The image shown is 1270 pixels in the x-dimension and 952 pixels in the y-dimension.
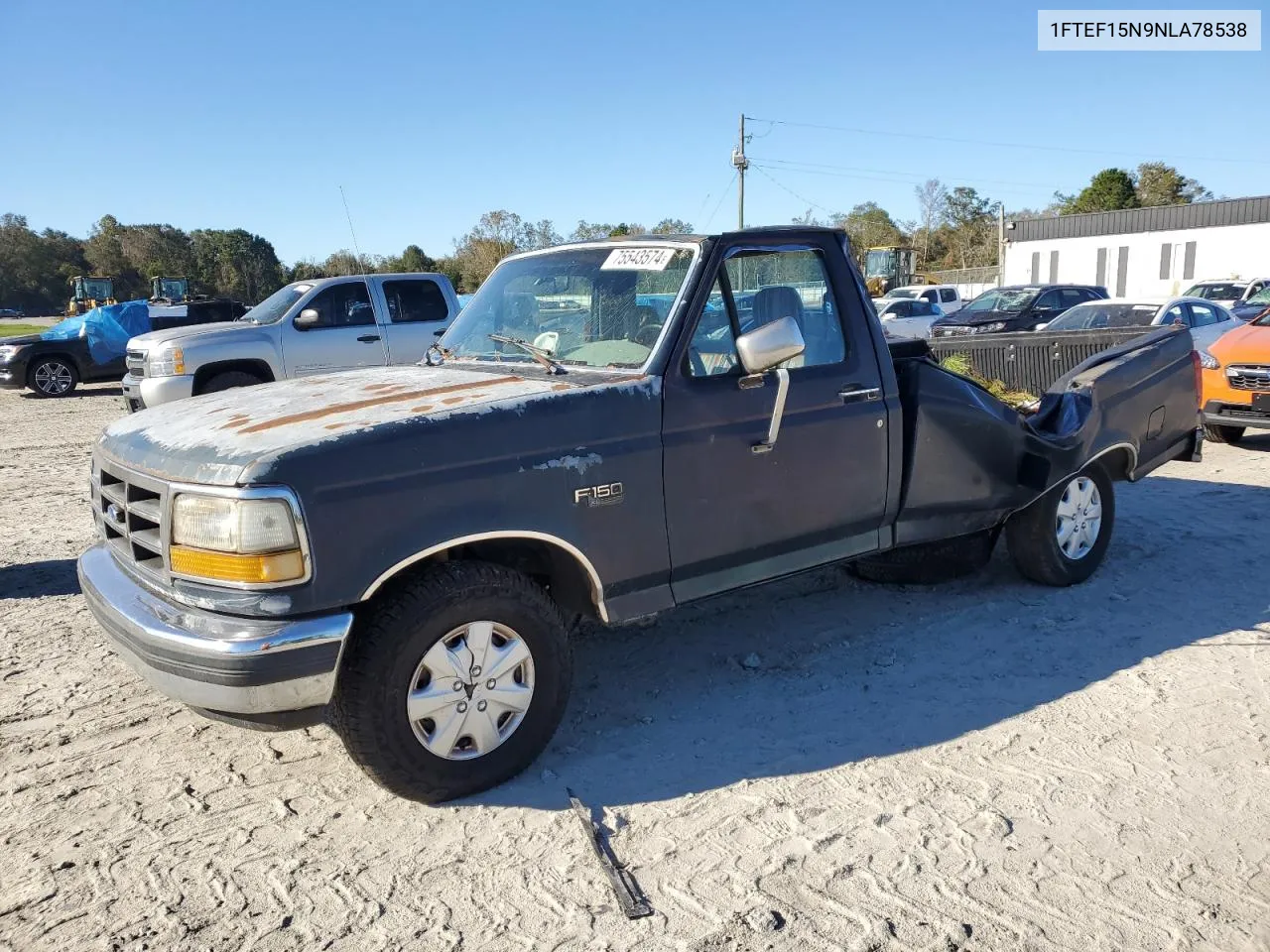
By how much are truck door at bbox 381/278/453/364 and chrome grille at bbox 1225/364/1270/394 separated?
8631 mm

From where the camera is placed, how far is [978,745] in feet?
12.0

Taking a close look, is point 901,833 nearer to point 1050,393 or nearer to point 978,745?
point 978,745

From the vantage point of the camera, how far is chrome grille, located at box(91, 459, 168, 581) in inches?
124

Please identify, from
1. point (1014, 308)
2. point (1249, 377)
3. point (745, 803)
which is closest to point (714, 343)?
point (745, 803)

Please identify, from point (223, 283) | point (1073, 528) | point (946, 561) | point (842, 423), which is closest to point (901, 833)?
point (842, 423)

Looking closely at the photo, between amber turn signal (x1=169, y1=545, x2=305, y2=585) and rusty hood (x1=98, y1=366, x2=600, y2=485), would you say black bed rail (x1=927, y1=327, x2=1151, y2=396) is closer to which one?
rusty hood (x1=98, y1=366, x2=600, y2=485)

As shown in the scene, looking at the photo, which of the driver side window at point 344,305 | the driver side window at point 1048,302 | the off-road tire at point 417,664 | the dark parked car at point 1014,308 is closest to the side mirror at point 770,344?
the off-road tire at point 417,664

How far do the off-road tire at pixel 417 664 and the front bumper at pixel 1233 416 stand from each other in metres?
8.61

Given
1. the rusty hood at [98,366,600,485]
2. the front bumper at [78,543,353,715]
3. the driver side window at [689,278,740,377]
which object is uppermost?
the driver side window at [689,278,740,377]

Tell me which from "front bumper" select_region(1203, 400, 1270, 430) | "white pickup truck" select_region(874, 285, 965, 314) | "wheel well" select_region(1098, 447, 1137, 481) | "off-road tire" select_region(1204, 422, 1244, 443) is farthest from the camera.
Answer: "white pickup truck" select_region(874, 285, 965, 314)

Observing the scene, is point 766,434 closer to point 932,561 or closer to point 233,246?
point 932,561

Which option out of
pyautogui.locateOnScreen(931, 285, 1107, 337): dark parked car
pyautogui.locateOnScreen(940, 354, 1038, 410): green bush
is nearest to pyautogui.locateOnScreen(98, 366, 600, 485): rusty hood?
pyautogui.locateOnScreen(940, 354, 1038, 410): green bush

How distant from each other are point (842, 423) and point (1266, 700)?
211 cm

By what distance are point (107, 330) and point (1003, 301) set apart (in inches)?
713
